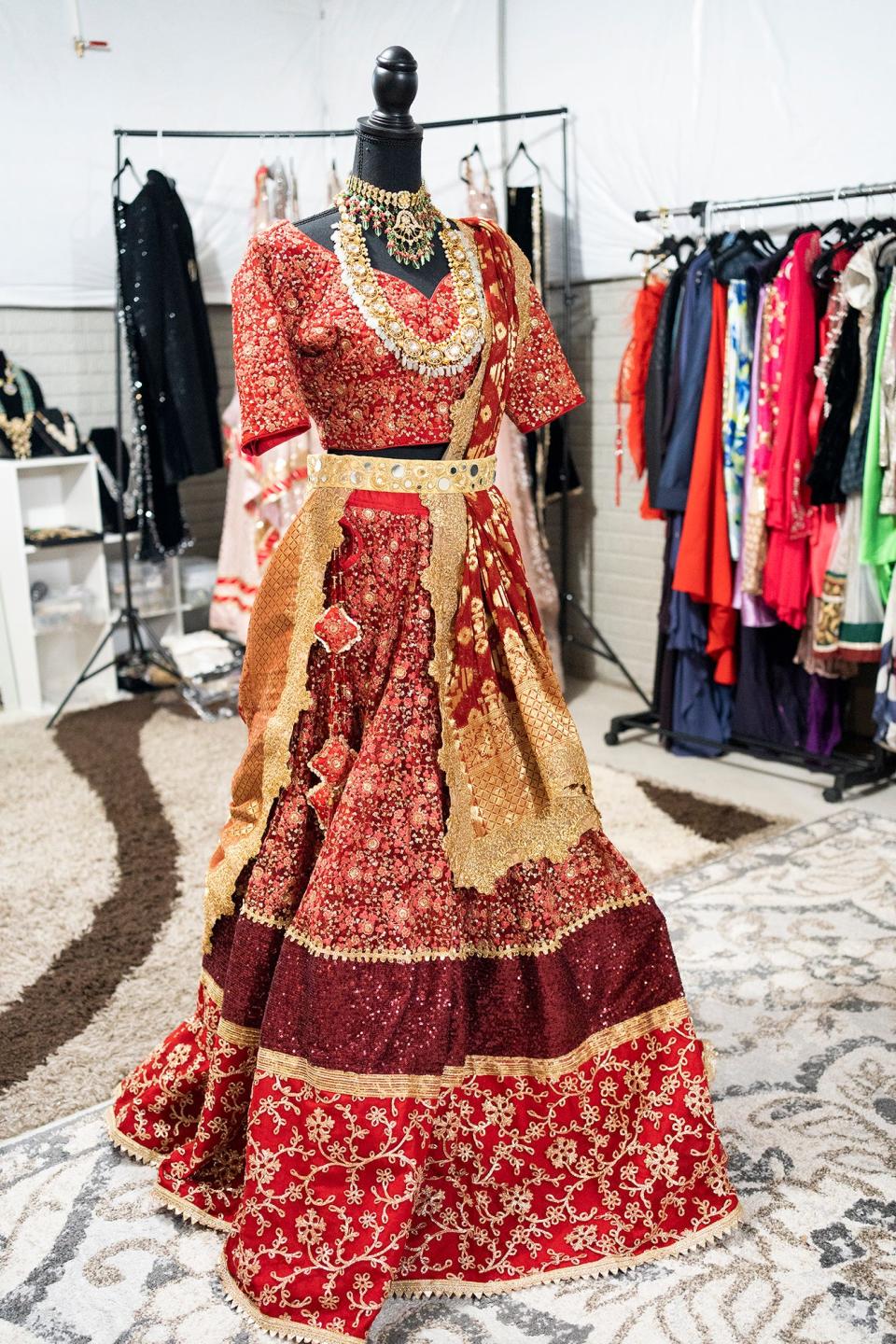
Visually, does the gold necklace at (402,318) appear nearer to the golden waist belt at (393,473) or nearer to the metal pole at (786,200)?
the golden waist belt at (393,473)

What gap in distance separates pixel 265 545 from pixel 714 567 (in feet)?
5.14

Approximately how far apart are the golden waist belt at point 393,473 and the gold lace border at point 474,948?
58cm

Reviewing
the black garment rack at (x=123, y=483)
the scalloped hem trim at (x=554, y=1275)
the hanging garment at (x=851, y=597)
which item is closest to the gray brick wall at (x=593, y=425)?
the black garment rack at (x=123, y=483)

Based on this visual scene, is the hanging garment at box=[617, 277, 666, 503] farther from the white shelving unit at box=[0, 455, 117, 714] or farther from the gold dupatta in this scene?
the gold dupatta

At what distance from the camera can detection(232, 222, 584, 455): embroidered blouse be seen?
1576 mm

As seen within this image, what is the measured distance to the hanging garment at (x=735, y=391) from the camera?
327 centimetres

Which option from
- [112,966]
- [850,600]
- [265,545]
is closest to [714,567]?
[850,600]

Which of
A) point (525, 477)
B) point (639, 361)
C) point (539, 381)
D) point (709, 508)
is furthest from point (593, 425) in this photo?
point (539, 381)

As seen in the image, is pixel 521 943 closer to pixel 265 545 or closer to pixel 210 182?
pixel 265 545

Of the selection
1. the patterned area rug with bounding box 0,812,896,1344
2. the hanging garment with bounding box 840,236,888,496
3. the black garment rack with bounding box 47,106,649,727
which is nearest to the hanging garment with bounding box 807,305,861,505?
the hanging garment with bounding box 840,236,888,496

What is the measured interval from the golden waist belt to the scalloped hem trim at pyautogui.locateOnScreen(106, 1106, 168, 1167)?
103 centimetres

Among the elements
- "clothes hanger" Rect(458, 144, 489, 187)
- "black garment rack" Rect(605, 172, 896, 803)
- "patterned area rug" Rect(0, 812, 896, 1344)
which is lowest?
"patterned area rug" Rect(0, 812, 896, 1344)

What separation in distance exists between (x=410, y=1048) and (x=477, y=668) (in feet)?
1.59

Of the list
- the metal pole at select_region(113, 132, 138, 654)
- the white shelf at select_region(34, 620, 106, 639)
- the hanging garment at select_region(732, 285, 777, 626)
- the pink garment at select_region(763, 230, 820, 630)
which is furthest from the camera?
the white shelf at select_region(34, 620, 106, 639)
